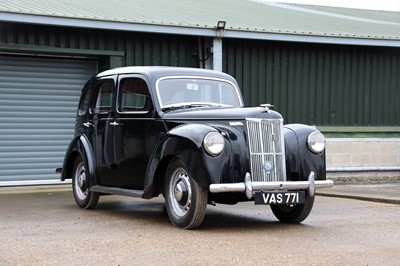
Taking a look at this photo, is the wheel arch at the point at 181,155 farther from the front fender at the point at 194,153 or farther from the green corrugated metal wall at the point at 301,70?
the green corrugated metal wall at the point at 301,70

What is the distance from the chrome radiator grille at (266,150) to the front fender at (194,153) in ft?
1.24

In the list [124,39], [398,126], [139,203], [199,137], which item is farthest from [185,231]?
[398,126]

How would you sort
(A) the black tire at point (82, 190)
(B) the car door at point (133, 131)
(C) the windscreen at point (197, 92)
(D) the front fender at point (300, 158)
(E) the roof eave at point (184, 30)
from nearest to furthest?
1. (D) the front fender at point (300, 158)
2. (B) the car door at point (133, 131)
3. (C) the windscreen at point (197, 92)
4. (A) the black tire at point (82, 190)
5. (E) the roof eave at point (184, 30)

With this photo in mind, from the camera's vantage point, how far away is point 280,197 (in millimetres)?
7496

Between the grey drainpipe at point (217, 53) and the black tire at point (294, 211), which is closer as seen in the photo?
the black tire at point (294, 211)

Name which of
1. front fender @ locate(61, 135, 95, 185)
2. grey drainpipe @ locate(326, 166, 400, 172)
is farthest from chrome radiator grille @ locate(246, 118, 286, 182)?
grey drainpipe @ locate(326, 166, 400, 172)

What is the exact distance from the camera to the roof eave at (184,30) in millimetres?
12039

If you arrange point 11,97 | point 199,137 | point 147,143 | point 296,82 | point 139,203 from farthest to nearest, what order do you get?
point 296,82 < point 11,97 < point 139,203 < point 147,143 < point 199,137

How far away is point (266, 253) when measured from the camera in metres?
6.23

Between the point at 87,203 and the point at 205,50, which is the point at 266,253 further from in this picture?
the point at 205,50

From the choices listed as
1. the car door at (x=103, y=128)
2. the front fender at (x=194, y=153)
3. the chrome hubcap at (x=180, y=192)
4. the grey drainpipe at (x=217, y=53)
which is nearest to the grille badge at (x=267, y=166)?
the front fender at (x=194, y=153)

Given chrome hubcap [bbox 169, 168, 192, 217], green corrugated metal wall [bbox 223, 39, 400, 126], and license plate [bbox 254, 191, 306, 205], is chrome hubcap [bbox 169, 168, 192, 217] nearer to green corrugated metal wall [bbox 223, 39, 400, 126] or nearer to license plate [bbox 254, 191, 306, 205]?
license plate [bbox 254, 191, 306, 205]

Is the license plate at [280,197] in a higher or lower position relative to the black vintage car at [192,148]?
lower

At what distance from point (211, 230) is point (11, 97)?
23.2ft
